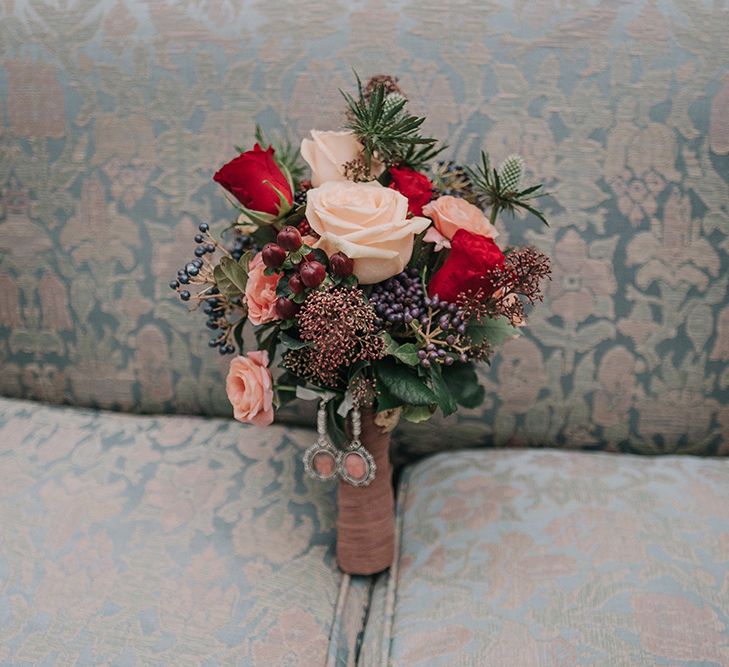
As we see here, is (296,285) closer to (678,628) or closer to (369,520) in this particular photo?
(369,520)

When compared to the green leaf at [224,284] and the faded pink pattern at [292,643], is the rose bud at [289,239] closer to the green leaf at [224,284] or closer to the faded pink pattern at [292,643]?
the green leaf at [224,284]

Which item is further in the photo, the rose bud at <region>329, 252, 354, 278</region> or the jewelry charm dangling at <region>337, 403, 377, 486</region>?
the jewelry charm dangling at <region>337, 403, 377, 486</region>

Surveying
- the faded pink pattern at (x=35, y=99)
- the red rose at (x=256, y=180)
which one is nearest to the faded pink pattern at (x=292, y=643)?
the red rose at (x=256, y=180)

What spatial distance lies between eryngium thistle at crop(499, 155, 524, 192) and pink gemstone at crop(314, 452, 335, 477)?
14.5 inches

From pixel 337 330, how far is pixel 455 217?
0.61 feet

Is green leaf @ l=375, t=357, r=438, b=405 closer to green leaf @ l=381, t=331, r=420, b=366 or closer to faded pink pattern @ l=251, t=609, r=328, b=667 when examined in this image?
green leaf @ l=381, t=331, r=420, b=366

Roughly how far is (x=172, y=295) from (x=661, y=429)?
79 centimetres

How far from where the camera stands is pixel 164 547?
0.86 metres

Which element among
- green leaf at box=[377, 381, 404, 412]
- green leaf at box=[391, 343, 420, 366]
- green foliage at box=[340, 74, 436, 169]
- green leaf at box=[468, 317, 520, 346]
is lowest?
green leaf at box=[377, 381, 404, 412]

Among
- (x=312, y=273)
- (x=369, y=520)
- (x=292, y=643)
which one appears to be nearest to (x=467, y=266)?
(x=312, y=273)

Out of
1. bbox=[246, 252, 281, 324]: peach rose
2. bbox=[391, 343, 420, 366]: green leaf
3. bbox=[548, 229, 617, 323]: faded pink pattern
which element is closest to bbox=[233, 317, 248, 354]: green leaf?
bbox=[246, 252, 281, 324]: peach rose

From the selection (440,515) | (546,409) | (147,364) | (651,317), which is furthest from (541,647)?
(147,364)

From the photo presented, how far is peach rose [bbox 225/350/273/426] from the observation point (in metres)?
0.70

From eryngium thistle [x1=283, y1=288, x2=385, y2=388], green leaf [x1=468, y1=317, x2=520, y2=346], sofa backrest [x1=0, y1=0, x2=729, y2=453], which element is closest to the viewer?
eryngium thistle [x1=283, y1=288, x2=385, y2=388]
